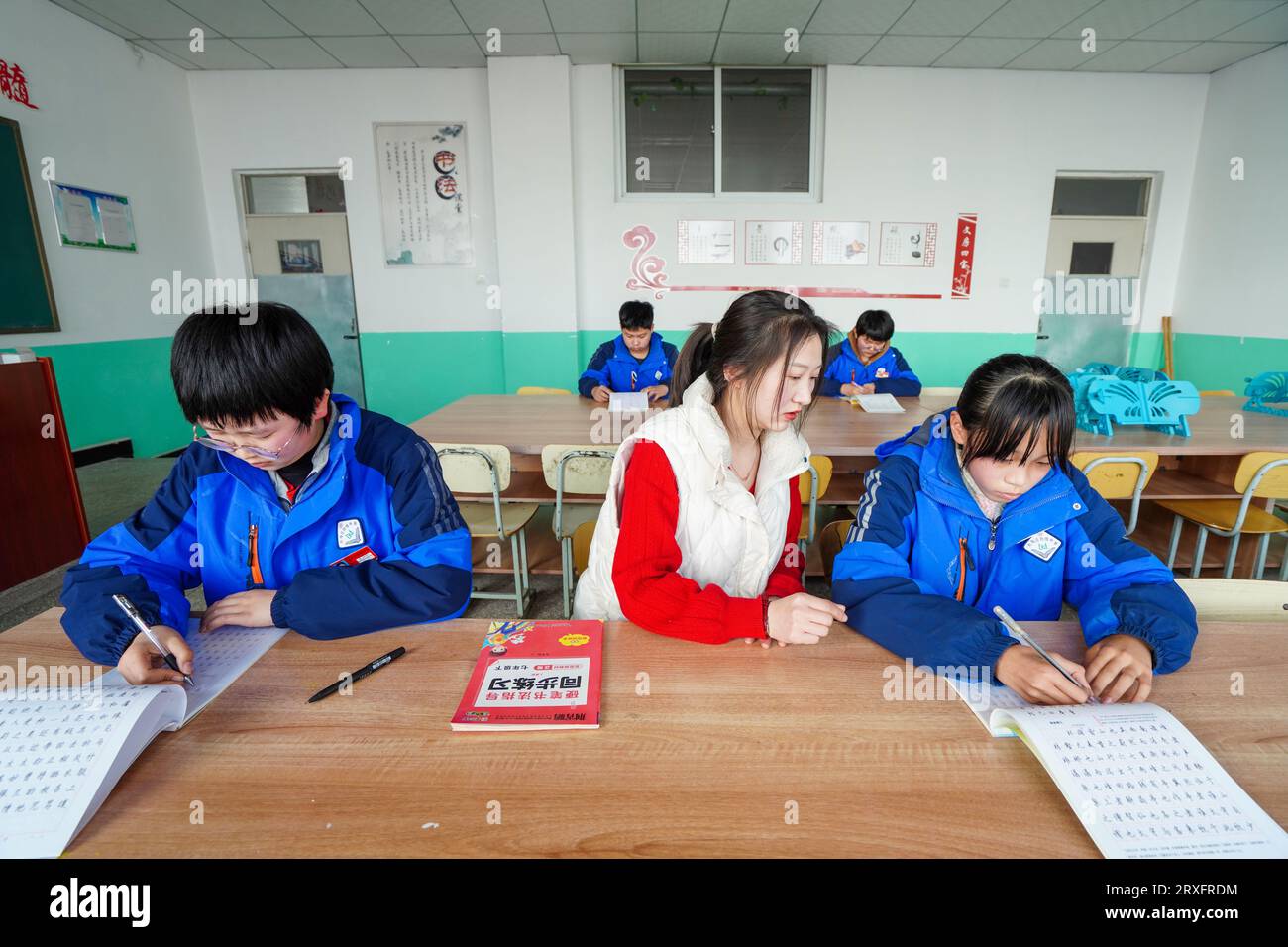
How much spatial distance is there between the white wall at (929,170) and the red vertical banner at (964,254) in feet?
0.21

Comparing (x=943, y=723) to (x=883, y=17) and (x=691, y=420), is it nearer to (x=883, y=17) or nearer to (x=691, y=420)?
(x=691, y=420)

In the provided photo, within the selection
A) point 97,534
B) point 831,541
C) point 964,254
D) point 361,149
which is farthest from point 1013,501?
point 361,149

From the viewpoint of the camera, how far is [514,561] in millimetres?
2490

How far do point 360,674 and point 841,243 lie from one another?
5264 mm

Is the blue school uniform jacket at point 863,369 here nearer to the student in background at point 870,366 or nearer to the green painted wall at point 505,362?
the student in background at point 870,366

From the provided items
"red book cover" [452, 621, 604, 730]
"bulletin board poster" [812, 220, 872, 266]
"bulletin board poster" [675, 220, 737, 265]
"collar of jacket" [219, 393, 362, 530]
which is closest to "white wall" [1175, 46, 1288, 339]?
"bulletin board poster" [812, 220, 872, 266]

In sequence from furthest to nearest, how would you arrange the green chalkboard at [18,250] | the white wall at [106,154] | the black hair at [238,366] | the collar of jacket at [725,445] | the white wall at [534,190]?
the white wall at [534,190] → the white wall at [106,154] → the green chalkboard at [18,250] → the collar of jacket at [725,445] → the black hair at [238,366]

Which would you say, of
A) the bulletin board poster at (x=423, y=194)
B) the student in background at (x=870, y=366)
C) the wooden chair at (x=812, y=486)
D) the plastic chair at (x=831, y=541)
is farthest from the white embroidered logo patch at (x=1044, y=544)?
the bulletin board poster at (x=423, y=194)

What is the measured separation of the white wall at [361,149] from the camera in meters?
4.99

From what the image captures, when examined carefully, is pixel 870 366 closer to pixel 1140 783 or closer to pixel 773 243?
pixel 773 243

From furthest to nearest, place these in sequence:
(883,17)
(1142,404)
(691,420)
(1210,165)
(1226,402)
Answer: (1210,165) → (883,17) → (1226,402) → (1142,404) → (691,420)
